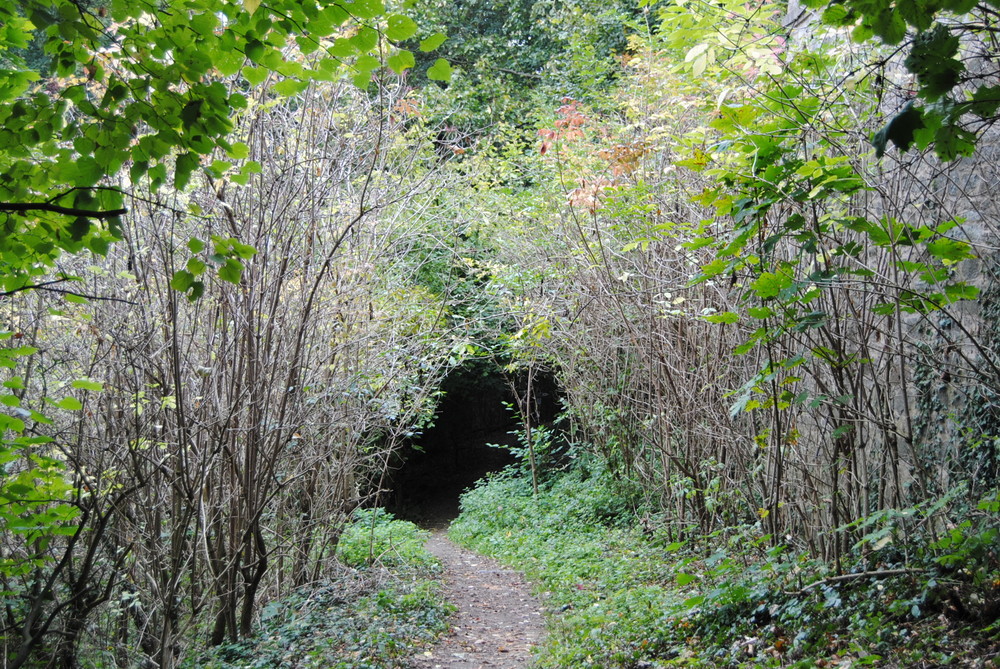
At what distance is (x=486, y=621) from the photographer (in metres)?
6.88

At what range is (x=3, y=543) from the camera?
4.47m

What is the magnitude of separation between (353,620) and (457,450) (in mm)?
13942

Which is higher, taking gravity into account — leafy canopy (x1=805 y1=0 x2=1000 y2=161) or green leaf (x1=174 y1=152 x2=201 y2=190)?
green leaf (x1=174 y1=152 x2=201 y2=190)

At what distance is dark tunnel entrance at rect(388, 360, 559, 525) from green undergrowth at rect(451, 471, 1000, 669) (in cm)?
1129

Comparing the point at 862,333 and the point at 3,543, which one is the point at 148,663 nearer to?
the point at 3,543

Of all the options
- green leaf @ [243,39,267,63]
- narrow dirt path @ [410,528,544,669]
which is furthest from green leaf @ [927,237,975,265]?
narrow dirt path @ [410,528,544,669]

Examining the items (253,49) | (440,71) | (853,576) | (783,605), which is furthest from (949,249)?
(253,49)

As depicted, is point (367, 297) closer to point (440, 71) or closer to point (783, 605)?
point (440, 71)

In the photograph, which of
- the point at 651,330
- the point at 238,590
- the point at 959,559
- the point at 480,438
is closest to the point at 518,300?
the point at 651,330

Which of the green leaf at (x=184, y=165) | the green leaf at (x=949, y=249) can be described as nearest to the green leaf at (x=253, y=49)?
the green leaf at (x=184, y=165)

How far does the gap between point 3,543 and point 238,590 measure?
1699 millimetres

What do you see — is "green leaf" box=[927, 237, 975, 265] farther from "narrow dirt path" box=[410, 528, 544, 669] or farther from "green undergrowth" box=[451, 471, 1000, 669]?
"narrow dirt path" box=[410, 528, 544, 669]

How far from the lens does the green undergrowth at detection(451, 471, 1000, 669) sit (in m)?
3.13

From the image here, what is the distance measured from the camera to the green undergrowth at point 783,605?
3.13 meters
